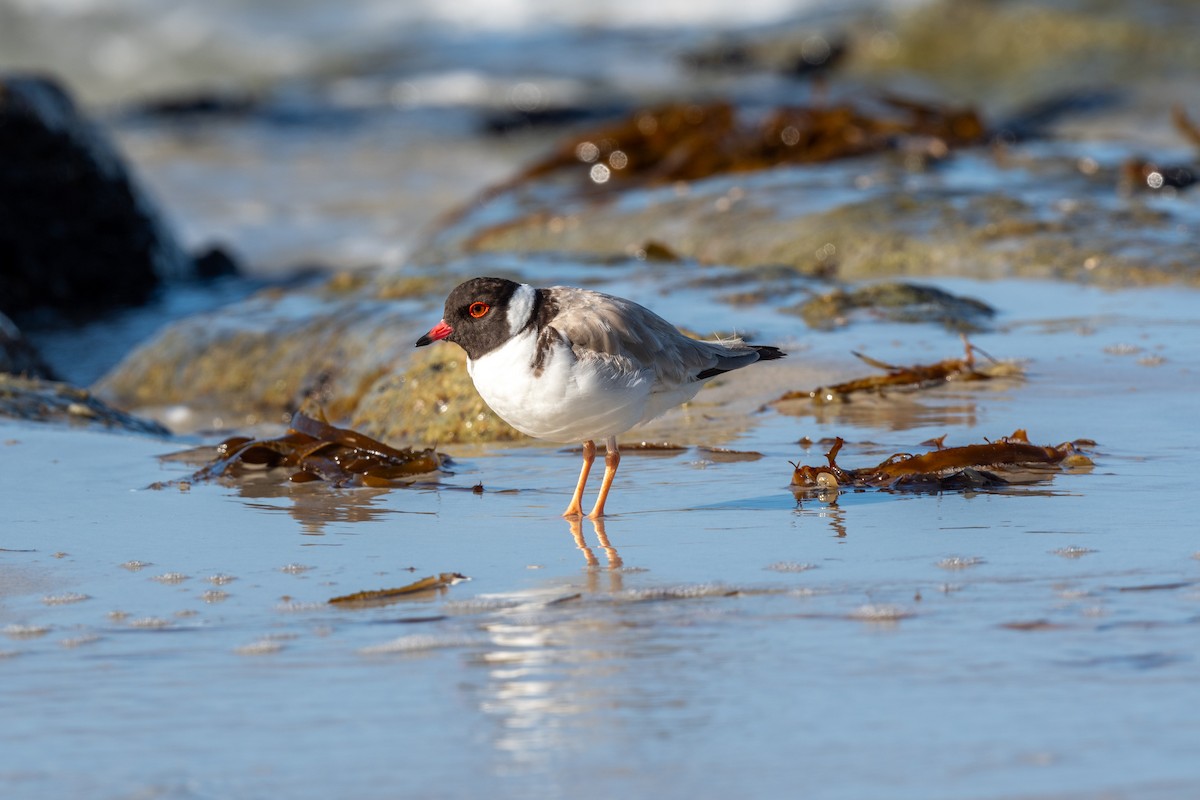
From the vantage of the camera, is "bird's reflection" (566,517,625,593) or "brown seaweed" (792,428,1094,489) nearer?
"bird's reflection" (566,517,625,593)

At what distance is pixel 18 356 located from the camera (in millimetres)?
8078

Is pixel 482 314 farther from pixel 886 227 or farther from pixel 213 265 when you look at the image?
pixel 213 265

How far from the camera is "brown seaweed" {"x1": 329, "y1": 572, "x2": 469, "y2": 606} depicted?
12.2 feet

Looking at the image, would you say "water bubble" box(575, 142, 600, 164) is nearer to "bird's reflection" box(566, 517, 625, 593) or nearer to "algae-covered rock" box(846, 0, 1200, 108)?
"bird's reflection" box(566, 517, 625, 593)

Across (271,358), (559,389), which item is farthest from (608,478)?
(271,358)

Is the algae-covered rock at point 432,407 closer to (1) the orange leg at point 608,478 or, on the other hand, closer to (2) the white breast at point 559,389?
(1) the orange leg at point 608,478

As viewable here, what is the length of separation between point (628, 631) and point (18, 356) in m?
5.62

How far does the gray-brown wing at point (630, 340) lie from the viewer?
443 cm

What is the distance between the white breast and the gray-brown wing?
1.7 inches

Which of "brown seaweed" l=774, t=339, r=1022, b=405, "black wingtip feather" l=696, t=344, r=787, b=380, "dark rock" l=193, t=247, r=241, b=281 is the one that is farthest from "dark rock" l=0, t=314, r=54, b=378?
"dark rock" l=193, t=247, r=241, b=281

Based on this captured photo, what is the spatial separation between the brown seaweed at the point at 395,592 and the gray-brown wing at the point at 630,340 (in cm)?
87

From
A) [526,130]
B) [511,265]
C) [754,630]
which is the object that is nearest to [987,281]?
[511,265]

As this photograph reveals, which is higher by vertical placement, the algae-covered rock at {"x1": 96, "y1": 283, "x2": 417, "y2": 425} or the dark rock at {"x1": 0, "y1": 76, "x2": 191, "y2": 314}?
the dark rock at {"x1": 0, "y1": 76, "x2": 191, "y2": 314}

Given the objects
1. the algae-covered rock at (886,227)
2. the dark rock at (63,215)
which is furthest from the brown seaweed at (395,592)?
the dark rock at (63,215)
